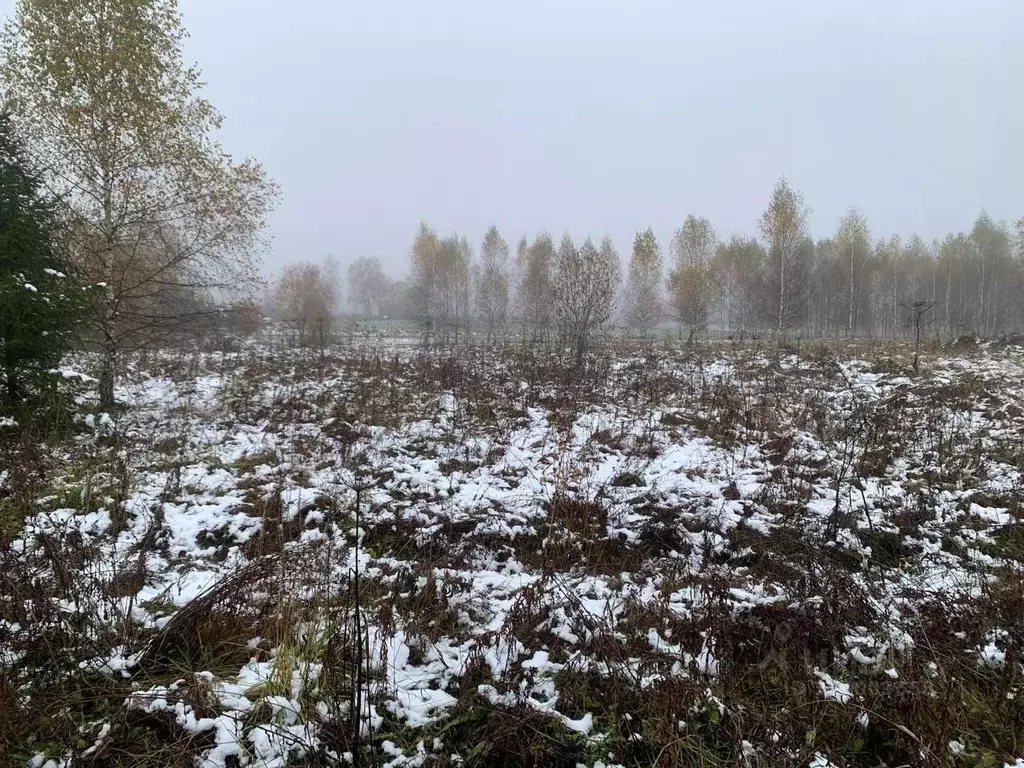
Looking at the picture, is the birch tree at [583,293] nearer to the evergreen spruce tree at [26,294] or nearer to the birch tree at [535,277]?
the evergreen spruce tree at [26,294]

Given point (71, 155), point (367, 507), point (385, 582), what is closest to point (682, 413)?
point (367, 507)

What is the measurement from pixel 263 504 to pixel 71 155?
9.17 metres

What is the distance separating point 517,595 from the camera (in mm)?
3715

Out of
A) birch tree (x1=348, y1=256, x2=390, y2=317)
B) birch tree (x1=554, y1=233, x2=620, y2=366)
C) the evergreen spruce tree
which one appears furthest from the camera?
birch tree (x1=348, y1=256, x2=390, y2=317)

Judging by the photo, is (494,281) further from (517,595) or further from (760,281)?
(517,595)

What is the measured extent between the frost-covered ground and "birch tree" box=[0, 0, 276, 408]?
3821mm

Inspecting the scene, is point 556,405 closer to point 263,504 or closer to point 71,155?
point 263,504

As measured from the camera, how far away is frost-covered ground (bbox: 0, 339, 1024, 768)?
2381 mm

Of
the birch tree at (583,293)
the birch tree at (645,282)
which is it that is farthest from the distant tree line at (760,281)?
the birch tree at (583,293)

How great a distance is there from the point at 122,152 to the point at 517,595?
1167cm

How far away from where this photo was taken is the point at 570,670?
285 cm

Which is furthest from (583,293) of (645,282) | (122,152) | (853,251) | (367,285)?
(367,285)

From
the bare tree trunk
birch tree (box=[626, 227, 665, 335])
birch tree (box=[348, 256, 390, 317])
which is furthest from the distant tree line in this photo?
birch tree (box=[348, 256, 390, 317])

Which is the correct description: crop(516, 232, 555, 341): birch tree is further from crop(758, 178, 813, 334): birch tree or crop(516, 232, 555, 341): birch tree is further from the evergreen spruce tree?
the evergreen spruce tree
